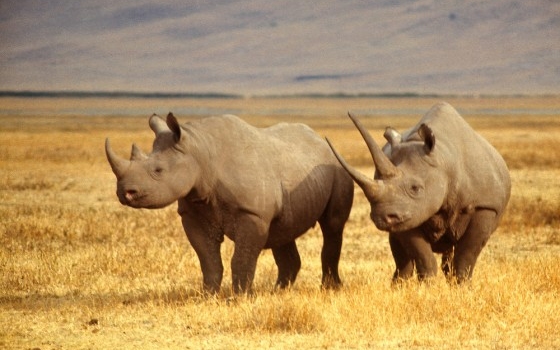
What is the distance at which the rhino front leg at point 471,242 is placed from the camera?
1043cm

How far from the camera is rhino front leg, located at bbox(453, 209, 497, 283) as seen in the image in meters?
10.4

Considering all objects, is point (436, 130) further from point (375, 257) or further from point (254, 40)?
point (254, 40)

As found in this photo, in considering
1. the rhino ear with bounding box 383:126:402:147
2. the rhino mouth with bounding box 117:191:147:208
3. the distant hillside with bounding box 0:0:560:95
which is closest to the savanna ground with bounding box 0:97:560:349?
the rhino mouth with bounding box 117:191:147:208

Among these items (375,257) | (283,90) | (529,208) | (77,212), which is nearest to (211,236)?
(375,257)

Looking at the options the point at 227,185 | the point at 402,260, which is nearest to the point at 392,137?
the point at 402,260

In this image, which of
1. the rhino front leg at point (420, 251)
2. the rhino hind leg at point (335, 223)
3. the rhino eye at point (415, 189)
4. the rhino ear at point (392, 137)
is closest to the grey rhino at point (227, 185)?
the rhino hind leg at point (335, 223)

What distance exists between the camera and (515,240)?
15422 millimetres

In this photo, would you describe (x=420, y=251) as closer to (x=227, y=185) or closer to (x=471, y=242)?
(x=471, y=242)

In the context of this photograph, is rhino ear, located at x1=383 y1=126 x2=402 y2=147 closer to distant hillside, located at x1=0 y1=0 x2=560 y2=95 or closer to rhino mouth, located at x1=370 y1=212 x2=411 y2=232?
rhino mouth, located at x1=370 y1=212 x2=411 y2=232

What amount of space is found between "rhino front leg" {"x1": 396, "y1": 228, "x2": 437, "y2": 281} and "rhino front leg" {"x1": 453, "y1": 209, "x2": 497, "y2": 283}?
324 mm

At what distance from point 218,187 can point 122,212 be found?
7.81m

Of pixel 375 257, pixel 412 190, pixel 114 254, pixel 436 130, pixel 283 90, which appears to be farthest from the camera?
pixel 283 90

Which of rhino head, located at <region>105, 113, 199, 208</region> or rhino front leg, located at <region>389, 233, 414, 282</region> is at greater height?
rhino head, located at <region>105, 113, 199, 208</region>

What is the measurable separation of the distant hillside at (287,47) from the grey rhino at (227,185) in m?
109
